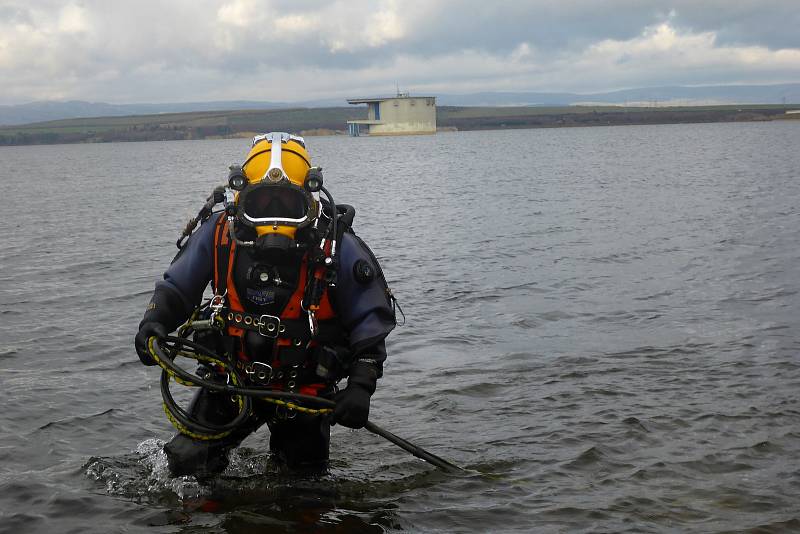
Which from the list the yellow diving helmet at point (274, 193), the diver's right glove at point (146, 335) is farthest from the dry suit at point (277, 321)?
the yellow diving helmet at point (274, 193)

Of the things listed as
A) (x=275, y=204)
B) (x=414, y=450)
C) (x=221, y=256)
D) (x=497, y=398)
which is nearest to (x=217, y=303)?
(x=221, y=256)

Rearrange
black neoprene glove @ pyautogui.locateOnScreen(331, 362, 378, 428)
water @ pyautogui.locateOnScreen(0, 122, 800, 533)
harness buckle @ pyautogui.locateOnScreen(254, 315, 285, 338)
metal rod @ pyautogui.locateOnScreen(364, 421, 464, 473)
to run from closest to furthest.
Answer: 1. black neoprene glove @ pyautogui.locateOnScreen(331, 362, 378, 428)
2. harness buckle @ pyautogui.locateOnScreen(254, 315, 285, 338)
3. metal rod @ pyautogui.locateOnScreen(364, 421, 464, 473)
4. water @ pyautogui.locateOnScreen(0, 122, 800, 533)

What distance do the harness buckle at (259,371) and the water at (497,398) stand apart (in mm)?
1103

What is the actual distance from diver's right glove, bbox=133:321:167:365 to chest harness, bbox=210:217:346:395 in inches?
15.6

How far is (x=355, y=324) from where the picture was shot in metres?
5.96

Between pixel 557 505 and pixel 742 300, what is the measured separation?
353 inches

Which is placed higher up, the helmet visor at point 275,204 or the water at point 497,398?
the helmet visor at point 275,204

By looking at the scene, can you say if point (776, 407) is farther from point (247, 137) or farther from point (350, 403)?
point (247, 137)

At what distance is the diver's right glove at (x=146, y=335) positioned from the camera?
223 inches

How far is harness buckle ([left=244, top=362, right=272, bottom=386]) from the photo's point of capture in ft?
19.4

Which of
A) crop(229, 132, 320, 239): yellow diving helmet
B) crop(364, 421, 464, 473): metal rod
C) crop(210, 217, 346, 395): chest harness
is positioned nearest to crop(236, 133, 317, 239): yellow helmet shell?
crop(229, 132, 320, 239): yellow diving helmet

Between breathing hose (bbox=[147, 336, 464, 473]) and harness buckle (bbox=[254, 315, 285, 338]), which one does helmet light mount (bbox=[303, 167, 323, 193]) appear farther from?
breathing hose (bbox=[147, 336, 464, 473])

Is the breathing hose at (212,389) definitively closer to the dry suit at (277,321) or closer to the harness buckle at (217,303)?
the dry suit at (277,321)

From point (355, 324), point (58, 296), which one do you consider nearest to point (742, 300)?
point (355, 324)
